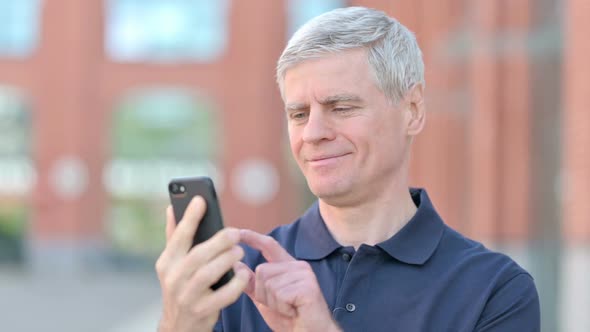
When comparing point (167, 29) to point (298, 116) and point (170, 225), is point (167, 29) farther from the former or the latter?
point (170, 225)

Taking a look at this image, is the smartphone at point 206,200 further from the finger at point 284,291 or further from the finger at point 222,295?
the finger at point 284,291

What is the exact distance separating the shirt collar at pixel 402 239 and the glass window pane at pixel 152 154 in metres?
22.0

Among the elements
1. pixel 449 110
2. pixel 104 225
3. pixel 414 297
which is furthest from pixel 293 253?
pixel 104 225

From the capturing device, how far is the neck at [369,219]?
213cm

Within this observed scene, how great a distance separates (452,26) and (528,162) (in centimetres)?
426

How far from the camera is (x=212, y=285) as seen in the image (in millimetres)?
1695

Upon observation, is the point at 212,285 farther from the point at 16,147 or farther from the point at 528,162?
the point at 16,147

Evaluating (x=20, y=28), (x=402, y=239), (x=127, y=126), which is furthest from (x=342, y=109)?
(x=20, y=28)

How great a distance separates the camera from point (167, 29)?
23.9 meters

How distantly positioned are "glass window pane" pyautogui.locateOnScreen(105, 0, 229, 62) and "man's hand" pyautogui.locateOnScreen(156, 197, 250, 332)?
2272 centimetres

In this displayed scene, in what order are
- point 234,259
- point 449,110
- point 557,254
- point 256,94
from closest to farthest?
point 234,259 → point 557,254 → point 449,110 → point 256,94

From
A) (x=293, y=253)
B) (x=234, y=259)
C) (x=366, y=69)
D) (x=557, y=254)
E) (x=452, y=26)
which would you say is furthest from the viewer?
(x=452, y=26)

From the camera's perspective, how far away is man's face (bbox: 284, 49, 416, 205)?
2000mm

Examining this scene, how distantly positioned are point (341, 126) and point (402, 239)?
1.13 feet
